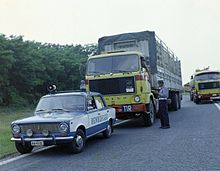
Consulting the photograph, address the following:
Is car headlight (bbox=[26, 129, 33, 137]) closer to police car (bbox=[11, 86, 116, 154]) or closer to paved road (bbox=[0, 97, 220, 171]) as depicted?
police car (bbox=[11, 86, 116, 154])

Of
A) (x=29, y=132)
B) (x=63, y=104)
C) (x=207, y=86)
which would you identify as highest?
(x=207, y=86)

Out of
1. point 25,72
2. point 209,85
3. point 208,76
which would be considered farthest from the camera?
point 25,72

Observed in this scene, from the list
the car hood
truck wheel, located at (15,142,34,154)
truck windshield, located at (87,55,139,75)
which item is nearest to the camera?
the car hood

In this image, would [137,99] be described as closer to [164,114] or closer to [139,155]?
[164,114]

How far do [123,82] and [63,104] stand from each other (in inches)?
162

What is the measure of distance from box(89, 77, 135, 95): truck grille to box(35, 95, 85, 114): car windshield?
376cm

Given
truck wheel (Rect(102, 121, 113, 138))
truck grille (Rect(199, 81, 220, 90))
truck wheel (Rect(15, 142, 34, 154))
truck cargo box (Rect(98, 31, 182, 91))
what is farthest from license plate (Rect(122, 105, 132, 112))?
truck grille (Rect(199, 81, 220, 90))

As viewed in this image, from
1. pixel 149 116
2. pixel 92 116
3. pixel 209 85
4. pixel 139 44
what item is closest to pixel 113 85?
pixel 149 116

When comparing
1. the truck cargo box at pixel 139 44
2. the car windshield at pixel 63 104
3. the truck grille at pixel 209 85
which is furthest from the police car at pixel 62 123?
the truck grille at pixel 209 85

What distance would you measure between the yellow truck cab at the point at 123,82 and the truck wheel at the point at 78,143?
4.59 m

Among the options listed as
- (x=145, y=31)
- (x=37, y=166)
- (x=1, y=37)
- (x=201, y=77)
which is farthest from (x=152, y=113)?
(x=1, y=37)

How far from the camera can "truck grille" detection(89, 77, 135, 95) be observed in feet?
45.2

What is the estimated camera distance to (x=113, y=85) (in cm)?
1398

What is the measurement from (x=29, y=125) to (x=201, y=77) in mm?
24462
